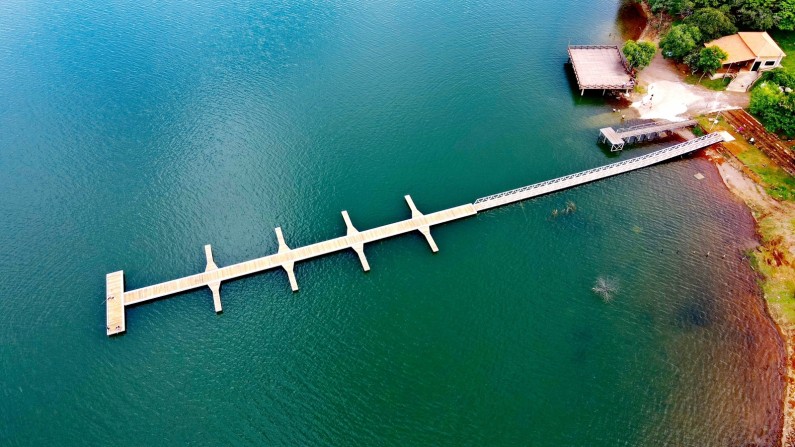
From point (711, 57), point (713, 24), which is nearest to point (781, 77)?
point (711, 57)

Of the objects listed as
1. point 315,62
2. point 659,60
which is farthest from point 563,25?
point 315,62

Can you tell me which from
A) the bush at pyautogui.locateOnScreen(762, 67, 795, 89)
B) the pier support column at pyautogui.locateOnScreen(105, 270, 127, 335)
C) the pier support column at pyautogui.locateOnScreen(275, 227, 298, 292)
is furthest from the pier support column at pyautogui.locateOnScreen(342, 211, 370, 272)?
the bush at pyautogui.locateOnScreen(762, 67, 795, 89)

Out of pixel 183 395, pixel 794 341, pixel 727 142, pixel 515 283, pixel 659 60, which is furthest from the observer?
pixel 659 60

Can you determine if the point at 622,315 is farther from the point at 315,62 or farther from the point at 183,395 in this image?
the point at 315,62

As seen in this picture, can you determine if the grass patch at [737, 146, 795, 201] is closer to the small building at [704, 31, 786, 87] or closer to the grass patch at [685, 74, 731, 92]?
the grass patch at [685, 74, 731, 92]

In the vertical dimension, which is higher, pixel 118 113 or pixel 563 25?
pixel 563 25

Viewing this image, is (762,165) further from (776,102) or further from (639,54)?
(639,54)

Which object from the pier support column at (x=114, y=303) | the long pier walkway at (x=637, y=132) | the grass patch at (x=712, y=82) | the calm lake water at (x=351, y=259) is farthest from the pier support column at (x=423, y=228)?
the grass patch at (x=712, y=82)
